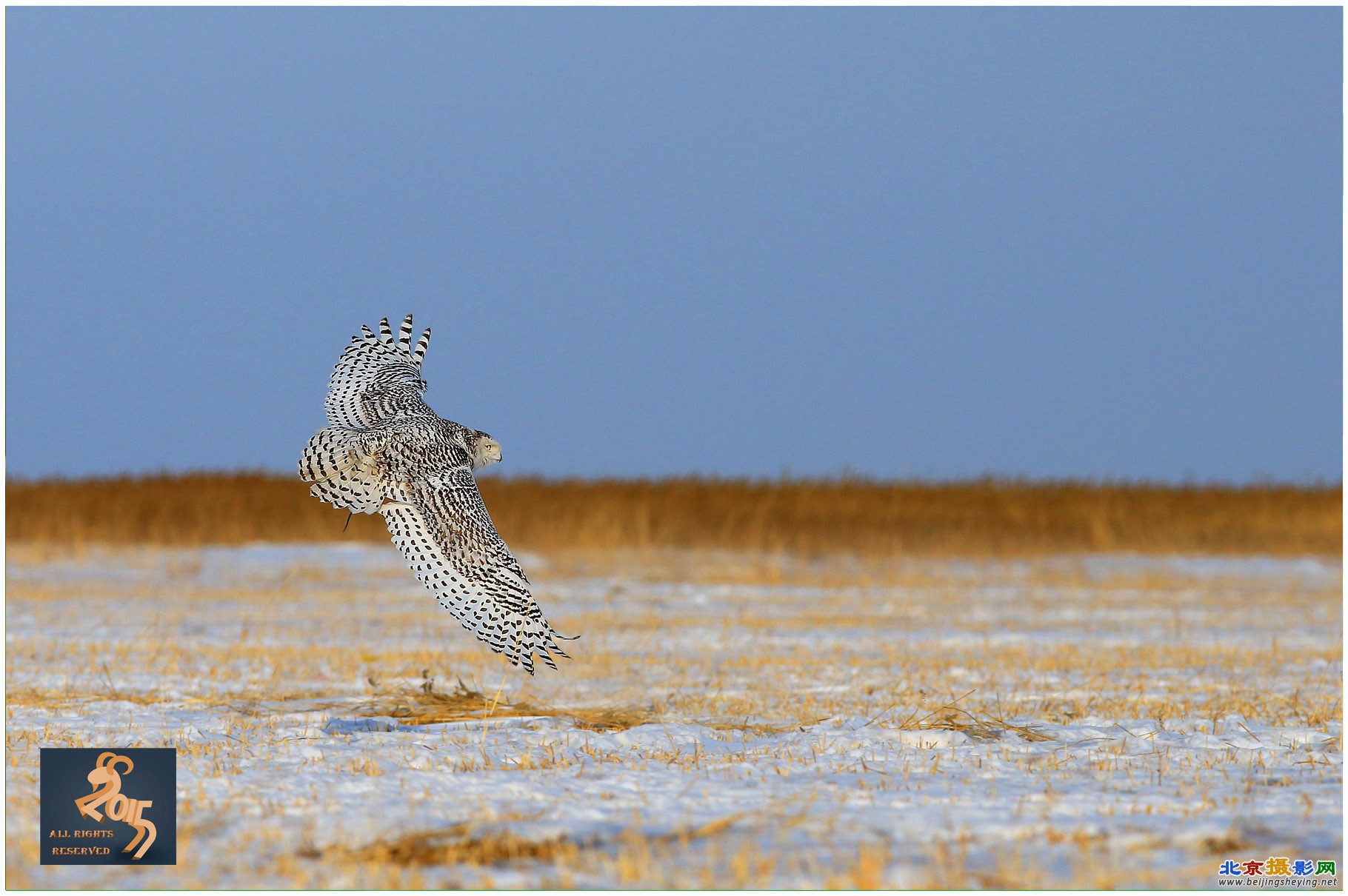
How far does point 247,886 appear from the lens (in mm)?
4289

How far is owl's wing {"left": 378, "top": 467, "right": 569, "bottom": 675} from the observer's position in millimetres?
7254

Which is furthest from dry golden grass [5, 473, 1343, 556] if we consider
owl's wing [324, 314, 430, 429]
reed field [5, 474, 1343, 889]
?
owl's wing [324, 314, 430, 429]

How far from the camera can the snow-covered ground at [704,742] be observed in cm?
453

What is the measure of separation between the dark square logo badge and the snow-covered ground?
0.23 feet

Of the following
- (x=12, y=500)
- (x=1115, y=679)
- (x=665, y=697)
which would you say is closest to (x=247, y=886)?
(x=665, y=697)

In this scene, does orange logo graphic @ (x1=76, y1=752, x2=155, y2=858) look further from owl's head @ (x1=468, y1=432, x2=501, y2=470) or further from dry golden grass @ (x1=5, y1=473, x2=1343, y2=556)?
dry golden grass @ (x1=5, y1=473, x2=1343, y2=556)

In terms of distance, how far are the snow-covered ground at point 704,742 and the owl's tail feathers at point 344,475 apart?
41.2 inches

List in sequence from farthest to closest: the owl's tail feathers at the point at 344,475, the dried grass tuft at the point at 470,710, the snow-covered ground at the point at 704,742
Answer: the owl's tail feathers at the point at 344,475, the dried grass tuft at the point at 470,710, the snow-covered ground at the point at 704,742

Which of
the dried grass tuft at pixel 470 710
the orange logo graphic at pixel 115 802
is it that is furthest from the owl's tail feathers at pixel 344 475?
the orange logo graphic at pixel 115 802

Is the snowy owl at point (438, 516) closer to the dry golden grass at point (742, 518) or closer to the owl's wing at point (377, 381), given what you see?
the owl's wing at point (377, 381)

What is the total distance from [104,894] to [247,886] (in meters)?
0.39

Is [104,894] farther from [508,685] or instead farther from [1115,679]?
→ [1115,679]

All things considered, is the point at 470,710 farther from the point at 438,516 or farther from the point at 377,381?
the point at 377,381

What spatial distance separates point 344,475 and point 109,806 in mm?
2754
